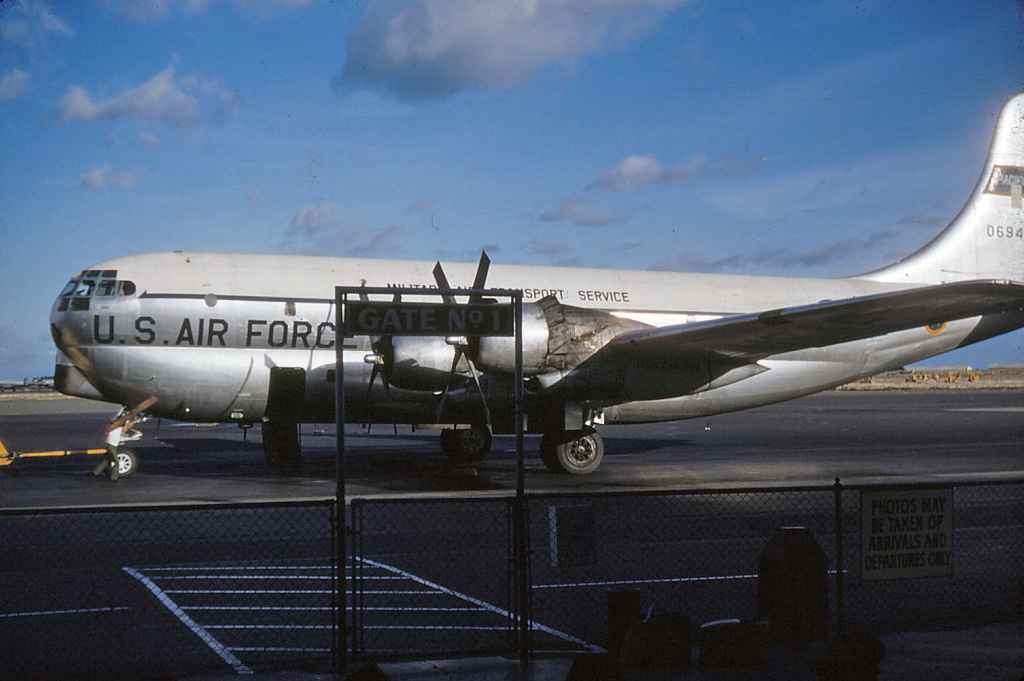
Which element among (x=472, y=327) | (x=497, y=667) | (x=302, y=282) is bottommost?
(x=497, y=667)

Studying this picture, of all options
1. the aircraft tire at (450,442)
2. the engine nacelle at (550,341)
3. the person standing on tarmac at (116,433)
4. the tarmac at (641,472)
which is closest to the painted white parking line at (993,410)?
the tarmac at (641,472)

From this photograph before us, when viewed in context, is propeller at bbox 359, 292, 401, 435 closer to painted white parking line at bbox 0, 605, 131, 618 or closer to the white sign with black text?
painted white parking line at bbox 0, 605, 131, 618

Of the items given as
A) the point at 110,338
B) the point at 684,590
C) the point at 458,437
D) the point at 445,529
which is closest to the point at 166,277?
the point at 110,338

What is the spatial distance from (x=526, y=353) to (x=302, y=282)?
19.4ft

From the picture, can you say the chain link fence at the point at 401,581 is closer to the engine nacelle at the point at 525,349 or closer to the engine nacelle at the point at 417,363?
the engine nacelle at the point at 525,349

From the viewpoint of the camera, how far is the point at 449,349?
18453mm

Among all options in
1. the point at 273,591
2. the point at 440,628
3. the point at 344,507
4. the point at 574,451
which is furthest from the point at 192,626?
the point at 574,451

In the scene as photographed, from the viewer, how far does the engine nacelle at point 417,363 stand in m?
18.2

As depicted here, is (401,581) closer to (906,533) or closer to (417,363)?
(906,533)

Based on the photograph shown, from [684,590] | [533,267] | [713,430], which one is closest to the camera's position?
[684,590]

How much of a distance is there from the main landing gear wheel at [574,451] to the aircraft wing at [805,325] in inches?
98.6

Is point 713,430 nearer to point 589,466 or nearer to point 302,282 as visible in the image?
point 589,466

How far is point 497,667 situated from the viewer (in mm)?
7055

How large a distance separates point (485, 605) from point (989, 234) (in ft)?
76.5
